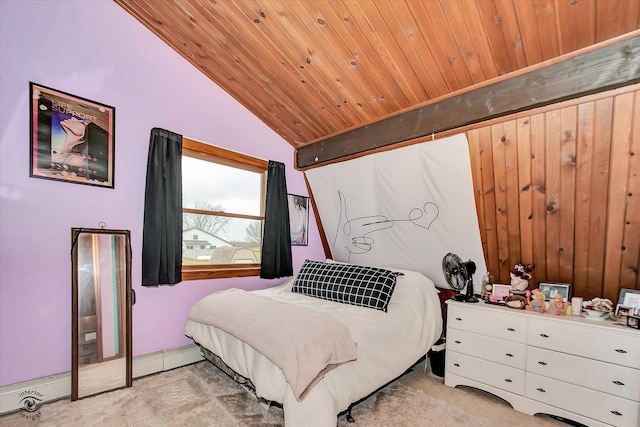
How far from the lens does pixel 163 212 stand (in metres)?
2.60

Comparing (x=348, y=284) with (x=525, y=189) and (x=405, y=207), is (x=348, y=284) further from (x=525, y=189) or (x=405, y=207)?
(x=525, y=189)

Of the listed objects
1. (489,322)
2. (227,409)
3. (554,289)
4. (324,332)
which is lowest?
(227,409)

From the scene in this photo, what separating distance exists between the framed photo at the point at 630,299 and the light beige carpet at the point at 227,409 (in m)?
0.90

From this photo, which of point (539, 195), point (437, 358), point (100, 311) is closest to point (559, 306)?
point (539, 195)

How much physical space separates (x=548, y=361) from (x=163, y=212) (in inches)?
121

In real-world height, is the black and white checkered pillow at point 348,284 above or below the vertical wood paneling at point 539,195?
below

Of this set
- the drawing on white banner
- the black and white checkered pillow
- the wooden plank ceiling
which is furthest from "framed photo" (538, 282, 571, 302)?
the wooden plank ceiling

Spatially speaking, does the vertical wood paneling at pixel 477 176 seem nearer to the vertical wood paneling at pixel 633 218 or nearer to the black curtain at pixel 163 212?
the vertical wood paneling at pixel 633 218

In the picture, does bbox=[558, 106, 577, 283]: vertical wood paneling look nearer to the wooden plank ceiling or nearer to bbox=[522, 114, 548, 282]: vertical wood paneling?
bbox=[522, 114, 548, 282]: vertical wood paneling

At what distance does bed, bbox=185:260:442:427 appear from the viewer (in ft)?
5.30

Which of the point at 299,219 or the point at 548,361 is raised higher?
the point at 299,219

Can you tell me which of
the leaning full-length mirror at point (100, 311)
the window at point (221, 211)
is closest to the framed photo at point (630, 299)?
the window at point (221, 211)

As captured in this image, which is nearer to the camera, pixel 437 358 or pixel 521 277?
pixel 521 277

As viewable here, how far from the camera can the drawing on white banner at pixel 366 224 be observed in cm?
290
